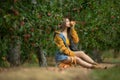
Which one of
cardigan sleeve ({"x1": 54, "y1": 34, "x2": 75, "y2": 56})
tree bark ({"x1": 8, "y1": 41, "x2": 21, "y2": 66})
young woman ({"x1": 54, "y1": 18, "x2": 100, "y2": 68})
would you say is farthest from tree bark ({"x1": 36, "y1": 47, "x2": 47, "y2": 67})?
cardigan sleeve ({"x1": 54, "y1": 34, "x2": 75, "y2": 56})

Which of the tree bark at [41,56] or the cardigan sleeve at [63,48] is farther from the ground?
the cardigan sleeve at [63,48]

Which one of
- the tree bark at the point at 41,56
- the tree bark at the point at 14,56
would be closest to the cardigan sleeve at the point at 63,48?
the tree bark at the point at 41,56

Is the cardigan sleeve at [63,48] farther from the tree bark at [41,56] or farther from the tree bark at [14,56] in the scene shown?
the tree bark at [14,56]

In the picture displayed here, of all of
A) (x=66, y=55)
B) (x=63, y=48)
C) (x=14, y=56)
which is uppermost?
(x=63, y=48)

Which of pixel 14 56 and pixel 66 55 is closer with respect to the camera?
pixel 66 55

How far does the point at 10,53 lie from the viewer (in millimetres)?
16047

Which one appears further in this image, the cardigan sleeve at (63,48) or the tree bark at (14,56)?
the tree bark at (14,56)

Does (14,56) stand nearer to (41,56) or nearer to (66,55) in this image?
(41,56)

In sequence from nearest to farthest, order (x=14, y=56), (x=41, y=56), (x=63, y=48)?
1. (x=63, y=48)
2. (x=41, y=56)
3. (x=14, y=56)

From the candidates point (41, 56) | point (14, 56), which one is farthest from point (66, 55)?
point (14, 56)

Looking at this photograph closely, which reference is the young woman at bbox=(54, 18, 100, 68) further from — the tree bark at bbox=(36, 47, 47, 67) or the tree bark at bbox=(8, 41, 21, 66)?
the tree bark at bbox=(8, 41, 21, 66)

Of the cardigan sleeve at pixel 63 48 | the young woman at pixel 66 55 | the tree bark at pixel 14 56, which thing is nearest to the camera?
the young woman at pixel 66 55

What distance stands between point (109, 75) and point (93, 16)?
29.5 ft

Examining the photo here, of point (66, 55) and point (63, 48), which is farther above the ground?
point (63, 48)
